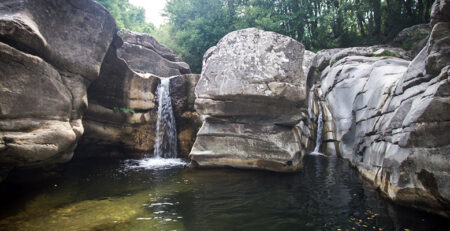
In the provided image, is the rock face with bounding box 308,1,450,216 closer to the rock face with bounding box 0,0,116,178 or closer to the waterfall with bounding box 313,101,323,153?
the waterfall with bounding box 313,101,323,153

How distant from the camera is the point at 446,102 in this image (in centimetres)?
467

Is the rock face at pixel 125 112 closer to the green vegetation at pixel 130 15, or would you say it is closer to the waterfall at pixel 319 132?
the waterfall at pixel 319 132

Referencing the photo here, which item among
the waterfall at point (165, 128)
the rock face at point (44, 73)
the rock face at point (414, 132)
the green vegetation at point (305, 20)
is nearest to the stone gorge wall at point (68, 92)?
the rock face at point (44, 73)

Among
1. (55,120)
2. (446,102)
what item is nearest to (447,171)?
(446,102)

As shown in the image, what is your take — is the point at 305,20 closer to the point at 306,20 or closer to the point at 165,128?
the point at 306,20

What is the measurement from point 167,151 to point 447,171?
10242 mm

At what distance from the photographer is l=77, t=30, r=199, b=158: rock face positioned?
10.5 m

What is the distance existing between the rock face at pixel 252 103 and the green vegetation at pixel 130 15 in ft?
78.5

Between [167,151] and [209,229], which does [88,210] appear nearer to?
[209,229]

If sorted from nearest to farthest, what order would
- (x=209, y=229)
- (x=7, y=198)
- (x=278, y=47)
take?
1. (x=209, y=229)
2. (x=7, y=198)
3. (x=278, y=47)

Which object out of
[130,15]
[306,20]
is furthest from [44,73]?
[130,15]

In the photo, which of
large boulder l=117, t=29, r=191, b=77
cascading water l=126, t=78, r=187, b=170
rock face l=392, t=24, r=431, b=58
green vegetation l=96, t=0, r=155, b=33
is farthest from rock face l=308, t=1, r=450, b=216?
green vegetation l=96, t=0, r=155, b=33

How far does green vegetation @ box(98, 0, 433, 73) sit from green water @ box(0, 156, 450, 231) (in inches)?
637

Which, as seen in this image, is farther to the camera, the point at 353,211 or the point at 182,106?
the point at 182,106
